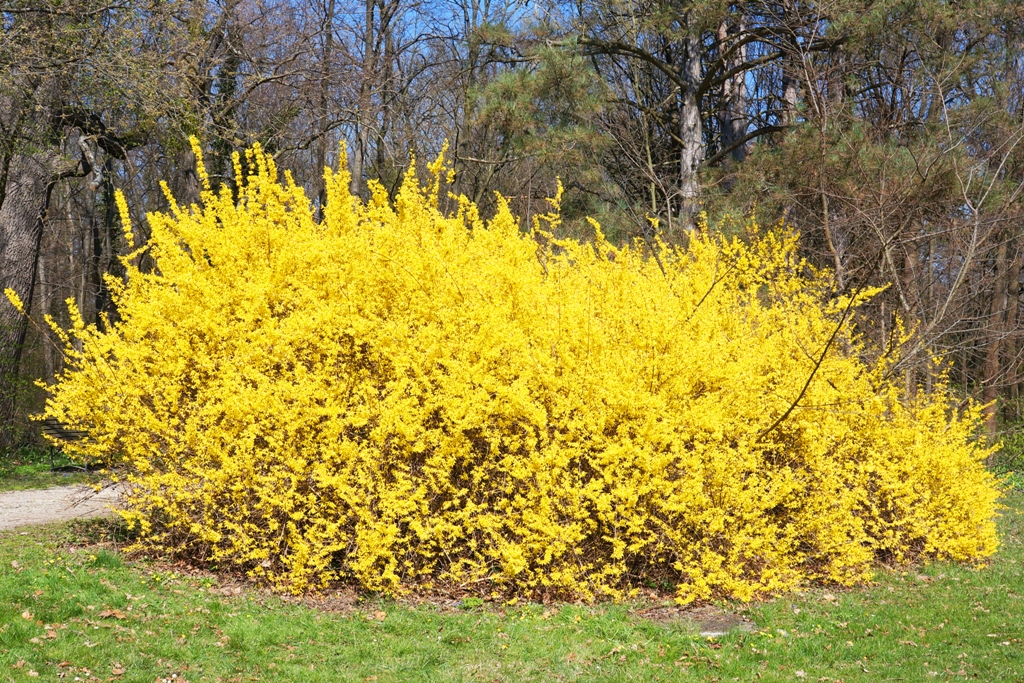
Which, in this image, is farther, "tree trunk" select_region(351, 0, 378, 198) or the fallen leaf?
"tree trunk" select_region(351, 0, 378, 198)

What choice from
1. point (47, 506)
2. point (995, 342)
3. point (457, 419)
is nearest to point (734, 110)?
point (995, 342)

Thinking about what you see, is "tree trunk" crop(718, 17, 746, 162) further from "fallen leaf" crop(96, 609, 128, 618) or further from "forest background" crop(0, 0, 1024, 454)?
"fallen leaf" crop(96, 609, 128, 618)

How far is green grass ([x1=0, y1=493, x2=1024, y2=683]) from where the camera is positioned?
442 cm

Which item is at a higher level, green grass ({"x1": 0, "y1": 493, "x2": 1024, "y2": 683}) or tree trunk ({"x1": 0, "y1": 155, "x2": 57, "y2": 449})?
tree trunk ({"x1": 0, "y1": 155, "x2": 57, "y2": 449})

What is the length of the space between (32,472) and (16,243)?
303 cm

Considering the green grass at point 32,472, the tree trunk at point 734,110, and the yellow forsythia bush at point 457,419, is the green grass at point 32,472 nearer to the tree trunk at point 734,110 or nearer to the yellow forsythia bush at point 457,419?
the yellow forsythia bush at point 457,419

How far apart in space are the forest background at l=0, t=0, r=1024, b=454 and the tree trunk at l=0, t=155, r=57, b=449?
27mm

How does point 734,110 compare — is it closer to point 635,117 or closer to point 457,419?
point 635,117

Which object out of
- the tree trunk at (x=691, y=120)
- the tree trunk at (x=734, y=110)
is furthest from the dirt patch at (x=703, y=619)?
the tree trunk at (x=734, y=110)

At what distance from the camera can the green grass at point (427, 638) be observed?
442 centimetres

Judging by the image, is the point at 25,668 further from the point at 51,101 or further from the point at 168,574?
the point at 51,101

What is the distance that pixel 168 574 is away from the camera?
19.3ft

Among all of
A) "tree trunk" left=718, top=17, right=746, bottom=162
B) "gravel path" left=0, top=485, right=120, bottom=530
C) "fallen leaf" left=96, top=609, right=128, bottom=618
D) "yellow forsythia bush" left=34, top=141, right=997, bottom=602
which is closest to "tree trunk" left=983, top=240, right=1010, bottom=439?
"tree trunk" left=718, top=17, right=746, bottom=162

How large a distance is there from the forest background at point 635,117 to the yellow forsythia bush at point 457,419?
1.29 m
